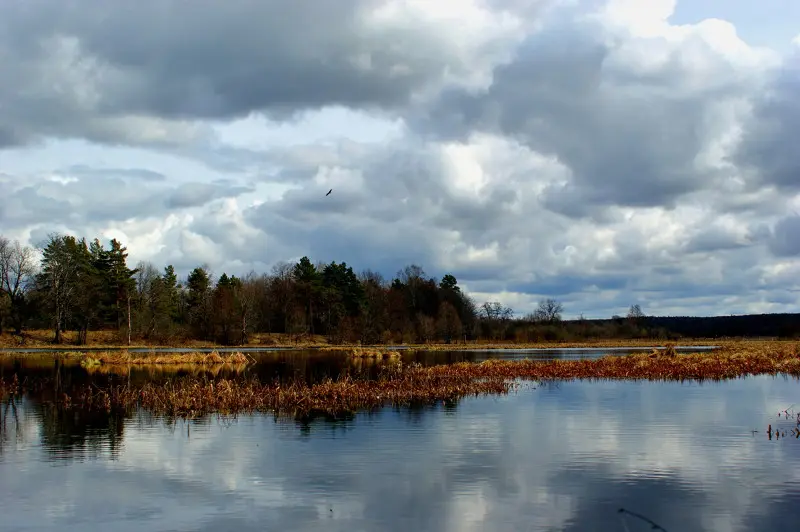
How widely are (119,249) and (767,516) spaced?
4594 inches

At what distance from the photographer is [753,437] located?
25812 mm

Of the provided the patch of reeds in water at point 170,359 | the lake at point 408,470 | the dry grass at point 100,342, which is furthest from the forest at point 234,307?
the lake at point 408,470

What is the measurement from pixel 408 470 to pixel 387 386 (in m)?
20.9

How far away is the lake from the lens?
619 inches

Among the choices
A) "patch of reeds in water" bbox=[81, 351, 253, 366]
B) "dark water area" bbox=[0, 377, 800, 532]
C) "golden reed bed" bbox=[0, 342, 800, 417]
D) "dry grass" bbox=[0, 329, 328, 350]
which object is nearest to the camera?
"dark water area" bbox=[0, 377, 800, 532]

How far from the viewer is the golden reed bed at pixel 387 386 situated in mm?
34469

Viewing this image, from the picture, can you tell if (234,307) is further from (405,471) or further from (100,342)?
(405,471)

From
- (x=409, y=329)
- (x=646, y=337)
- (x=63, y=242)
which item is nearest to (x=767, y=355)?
(x=409, y=329)

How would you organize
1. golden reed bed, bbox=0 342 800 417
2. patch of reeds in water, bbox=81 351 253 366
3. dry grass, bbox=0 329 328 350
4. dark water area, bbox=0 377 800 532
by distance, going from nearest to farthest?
dark water area, bbox=0 377 800 532 < golden reed bed, bbox=0 342 800 417 < patch of reeds in water, bbox=81 351 253 366 < dry grass, bbox=0 329 328 350

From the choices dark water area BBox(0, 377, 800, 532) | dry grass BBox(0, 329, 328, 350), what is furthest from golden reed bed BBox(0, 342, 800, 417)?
dry grass BBox(0, 329, 328, 350)

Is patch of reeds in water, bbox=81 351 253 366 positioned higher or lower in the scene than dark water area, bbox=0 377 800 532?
higher

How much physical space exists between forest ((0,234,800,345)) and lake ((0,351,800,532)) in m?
85.0

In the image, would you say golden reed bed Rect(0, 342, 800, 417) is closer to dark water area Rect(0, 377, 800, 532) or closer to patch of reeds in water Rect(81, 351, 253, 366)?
dark water area Rect(0, 377, 800, 532)

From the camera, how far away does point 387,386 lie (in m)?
41.2
